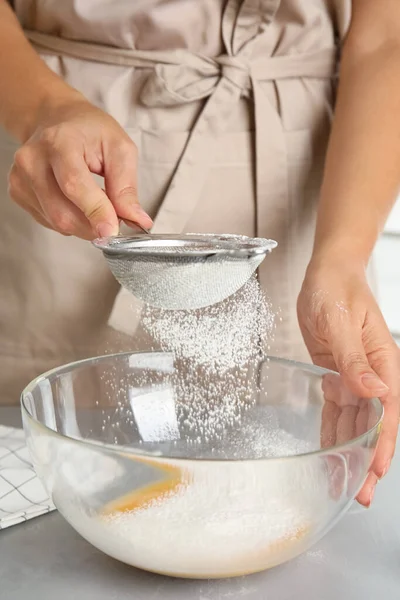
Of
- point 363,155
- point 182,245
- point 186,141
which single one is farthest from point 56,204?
point 363,155

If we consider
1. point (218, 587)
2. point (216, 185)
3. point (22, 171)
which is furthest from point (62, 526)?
point (216, 185)

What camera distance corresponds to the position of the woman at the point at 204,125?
2.85 feet

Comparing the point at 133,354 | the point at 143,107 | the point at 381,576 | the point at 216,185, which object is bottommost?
the point at 381,576

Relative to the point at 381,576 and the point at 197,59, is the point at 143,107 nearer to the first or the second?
the point at 197,59

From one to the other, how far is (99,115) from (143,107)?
0.18m

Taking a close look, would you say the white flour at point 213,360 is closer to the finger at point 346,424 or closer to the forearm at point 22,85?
the finger at point 346,424

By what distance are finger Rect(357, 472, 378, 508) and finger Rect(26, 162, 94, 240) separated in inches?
13.6

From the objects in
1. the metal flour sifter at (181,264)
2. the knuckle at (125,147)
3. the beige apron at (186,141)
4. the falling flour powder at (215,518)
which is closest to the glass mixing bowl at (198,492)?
the falling flour powder at (215,518)

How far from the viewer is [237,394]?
0.74 meters

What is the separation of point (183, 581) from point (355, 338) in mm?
266

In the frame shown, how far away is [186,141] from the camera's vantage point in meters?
0.94

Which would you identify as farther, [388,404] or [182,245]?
[182,245]

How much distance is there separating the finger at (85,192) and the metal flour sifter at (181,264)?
0.05ft

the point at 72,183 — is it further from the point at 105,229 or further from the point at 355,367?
the point at 355,367
